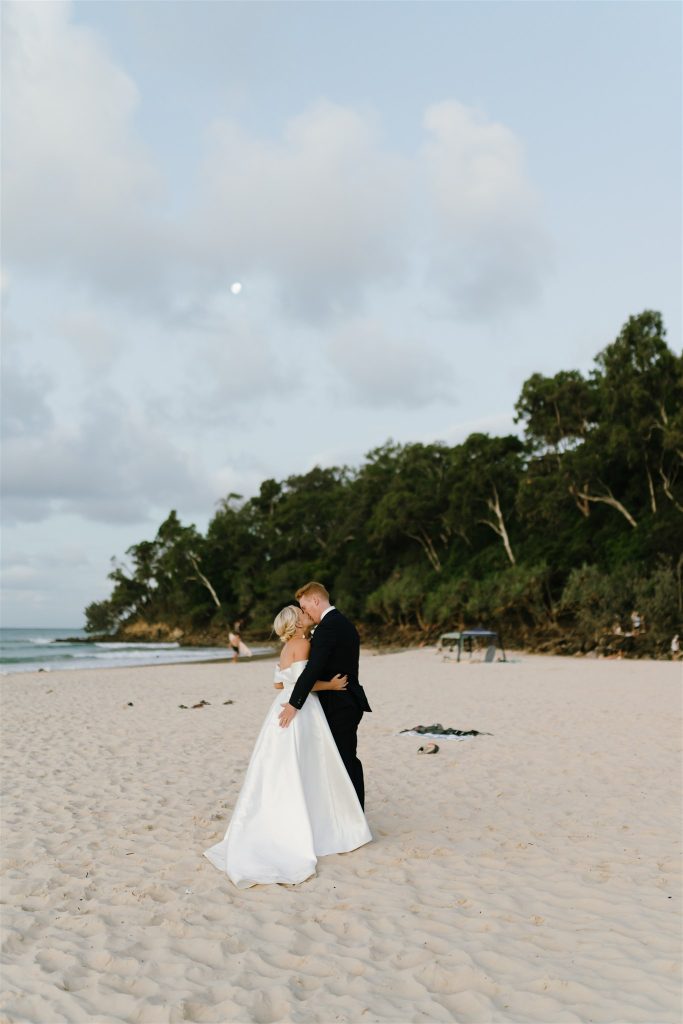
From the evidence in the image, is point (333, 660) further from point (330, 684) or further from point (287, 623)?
point (287, 623)

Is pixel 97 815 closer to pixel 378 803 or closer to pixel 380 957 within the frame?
pixel 378 803

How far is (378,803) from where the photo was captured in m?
7.32

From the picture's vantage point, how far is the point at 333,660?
5.79m

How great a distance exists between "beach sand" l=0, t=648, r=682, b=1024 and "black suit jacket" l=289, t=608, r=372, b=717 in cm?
117

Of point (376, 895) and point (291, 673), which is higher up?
point (291, 673)

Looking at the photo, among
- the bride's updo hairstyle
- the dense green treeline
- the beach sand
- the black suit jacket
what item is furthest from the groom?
the dense green treeline

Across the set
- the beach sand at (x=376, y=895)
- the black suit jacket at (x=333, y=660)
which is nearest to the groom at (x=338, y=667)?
the black suit jacket at (x=333, y=660)

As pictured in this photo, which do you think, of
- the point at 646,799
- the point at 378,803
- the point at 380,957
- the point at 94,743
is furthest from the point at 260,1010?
the point at 94,743

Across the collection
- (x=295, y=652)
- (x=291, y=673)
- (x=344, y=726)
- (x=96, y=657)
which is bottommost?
(x=96, y=657)

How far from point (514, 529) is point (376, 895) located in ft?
149

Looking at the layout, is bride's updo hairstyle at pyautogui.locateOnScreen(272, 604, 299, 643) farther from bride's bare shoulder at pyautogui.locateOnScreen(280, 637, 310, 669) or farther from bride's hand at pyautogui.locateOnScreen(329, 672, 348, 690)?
bride's hand at pyautogui.locateOnScreen(329, 672, 348, 690)

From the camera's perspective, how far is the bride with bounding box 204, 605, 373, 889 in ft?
17.5

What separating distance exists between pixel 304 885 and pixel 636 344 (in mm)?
36426

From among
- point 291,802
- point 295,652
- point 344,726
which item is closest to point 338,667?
point 295,652
